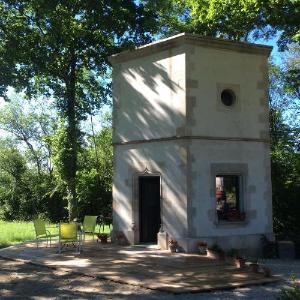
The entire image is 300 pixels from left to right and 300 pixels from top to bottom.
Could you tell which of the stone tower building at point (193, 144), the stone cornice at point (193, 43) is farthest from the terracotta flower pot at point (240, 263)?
the stone cornice at point (193, 43)

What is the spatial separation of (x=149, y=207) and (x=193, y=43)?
5.13m

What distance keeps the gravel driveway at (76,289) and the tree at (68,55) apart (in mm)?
9565

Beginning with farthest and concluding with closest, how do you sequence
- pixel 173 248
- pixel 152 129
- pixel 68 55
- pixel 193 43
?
pixel 68 55, pixel 152 129, pixel 193 43, pixel 173 248

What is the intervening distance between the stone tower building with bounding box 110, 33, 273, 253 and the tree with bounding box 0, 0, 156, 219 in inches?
145

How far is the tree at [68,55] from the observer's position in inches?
780

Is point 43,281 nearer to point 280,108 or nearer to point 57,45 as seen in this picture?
point 57,45

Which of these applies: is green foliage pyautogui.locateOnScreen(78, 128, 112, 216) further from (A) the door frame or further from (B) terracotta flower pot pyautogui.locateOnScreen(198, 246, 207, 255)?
(B) terracotta flower pot pyautogui.locateOnScreen(198, 246, 207, 255)

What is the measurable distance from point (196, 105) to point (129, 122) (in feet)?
8.54

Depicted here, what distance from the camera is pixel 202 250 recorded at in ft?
46.0

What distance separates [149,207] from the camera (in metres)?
16.3

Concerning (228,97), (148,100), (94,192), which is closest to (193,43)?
(228,97)

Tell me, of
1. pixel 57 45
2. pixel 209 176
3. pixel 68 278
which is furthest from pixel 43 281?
pixel 57 45

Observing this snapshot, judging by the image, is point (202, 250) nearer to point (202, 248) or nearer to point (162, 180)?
point (202, 248)

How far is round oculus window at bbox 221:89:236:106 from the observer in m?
15.7
